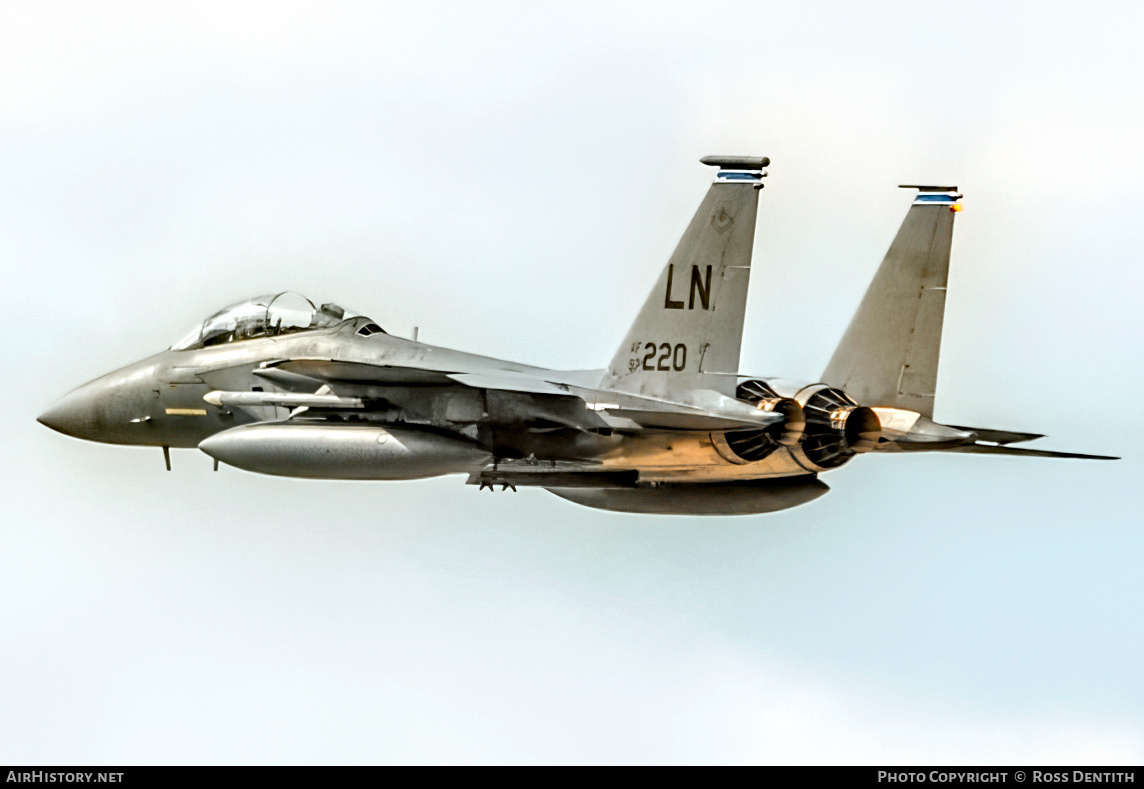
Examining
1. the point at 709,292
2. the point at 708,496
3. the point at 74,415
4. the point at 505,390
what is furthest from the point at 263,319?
the point at 709,292

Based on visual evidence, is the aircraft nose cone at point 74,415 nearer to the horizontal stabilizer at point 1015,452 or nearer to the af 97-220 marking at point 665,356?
the af 97-220 marking at point 665,356

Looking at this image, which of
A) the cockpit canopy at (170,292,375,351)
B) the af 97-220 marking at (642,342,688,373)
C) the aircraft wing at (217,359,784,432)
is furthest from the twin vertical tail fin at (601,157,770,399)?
the cockpit canopy at (170,292,375,351)

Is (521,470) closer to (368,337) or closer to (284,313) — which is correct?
(368,337)

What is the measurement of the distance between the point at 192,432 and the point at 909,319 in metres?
9.03

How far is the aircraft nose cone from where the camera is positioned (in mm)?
22859

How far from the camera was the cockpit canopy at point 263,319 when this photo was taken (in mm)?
22078

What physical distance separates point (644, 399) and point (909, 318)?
3421 millimetres

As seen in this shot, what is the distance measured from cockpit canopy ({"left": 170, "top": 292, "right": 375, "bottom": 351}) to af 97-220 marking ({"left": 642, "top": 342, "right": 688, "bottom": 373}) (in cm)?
462

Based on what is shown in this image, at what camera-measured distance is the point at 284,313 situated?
22.2 m

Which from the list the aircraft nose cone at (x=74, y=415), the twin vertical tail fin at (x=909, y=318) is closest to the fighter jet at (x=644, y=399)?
the twin vertical tail fin at (x=909, y=318)

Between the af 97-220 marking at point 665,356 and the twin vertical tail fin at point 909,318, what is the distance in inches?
94.2

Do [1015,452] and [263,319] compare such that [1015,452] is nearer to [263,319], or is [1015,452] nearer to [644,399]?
[644,399]

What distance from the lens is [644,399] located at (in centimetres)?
1891
